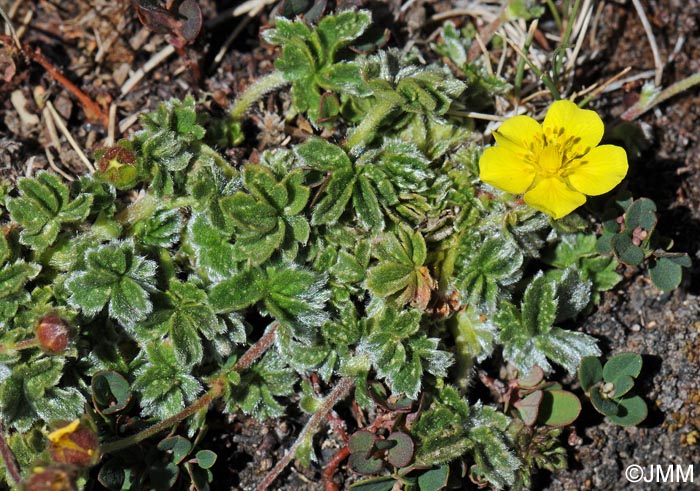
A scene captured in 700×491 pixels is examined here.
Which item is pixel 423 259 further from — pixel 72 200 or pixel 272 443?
pixel 72 200

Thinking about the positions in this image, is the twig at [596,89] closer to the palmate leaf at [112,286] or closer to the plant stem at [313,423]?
the plant stem at [313,423]

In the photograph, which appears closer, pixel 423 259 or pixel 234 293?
pixel 234 293

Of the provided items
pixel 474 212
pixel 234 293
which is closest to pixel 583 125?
pixel 474 212

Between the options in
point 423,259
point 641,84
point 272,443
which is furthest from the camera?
point 641,84

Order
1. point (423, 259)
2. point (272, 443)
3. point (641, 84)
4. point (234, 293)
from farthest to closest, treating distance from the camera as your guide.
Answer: point (641, 84) < point (272, 443) < point (423, 259) < point (234, 293)

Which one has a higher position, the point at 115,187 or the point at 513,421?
the point at 115,187

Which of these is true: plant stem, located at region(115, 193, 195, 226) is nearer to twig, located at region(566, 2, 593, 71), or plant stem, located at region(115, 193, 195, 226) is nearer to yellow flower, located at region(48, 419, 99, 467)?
yellow flower, located at region(48, 419, 99, 467)

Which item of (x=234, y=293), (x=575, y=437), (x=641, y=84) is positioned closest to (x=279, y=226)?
(x=234, y=293)

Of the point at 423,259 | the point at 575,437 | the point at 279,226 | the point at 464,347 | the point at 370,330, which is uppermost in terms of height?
the point at 279,226

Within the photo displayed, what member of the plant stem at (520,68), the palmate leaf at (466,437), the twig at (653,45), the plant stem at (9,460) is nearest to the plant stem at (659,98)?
the twig at (653,45)
